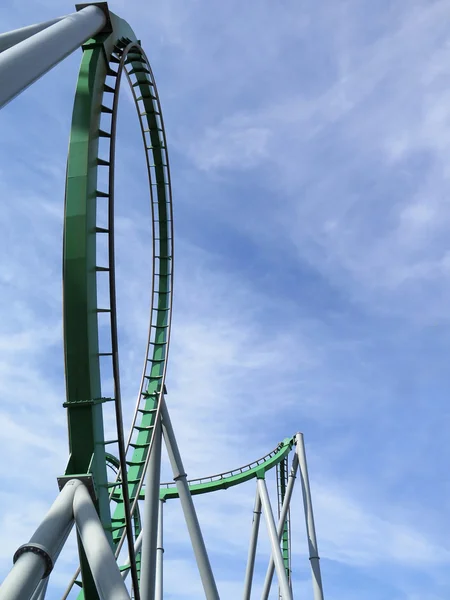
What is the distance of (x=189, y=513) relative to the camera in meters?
11.5

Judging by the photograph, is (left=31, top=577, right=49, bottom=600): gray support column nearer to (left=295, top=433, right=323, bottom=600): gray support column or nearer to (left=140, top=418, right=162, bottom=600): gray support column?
(left=140, top=418, right=162, bottom=600): gray support column

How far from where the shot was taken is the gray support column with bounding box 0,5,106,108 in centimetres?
445

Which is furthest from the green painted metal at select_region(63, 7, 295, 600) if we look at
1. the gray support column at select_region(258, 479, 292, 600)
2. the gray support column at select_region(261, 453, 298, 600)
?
the gray support column at select_region(261, 453, 298, 600)

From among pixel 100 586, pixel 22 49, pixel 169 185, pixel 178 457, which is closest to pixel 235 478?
pixel 178 457

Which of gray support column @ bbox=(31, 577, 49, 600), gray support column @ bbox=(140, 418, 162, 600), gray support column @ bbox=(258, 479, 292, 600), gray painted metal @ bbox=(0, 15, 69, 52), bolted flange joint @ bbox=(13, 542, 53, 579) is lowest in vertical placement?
bolted flange joint @ bbox=(13, 542, 53, 579)

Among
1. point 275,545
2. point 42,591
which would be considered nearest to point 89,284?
point 42,591

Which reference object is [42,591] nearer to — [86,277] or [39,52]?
[86,277]

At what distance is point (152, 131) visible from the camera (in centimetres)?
1216

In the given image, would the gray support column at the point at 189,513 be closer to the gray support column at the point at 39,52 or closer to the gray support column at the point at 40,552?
the gray support column at the point at 40,552

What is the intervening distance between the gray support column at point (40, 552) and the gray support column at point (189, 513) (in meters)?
5.62

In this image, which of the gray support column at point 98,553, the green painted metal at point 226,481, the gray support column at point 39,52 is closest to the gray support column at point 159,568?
the green painted metal at point 226,481

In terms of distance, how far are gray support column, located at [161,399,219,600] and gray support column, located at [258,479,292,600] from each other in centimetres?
431

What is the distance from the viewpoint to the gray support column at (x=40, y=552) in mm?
5070

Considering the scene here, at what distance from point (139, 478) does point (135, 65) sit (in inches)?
284
